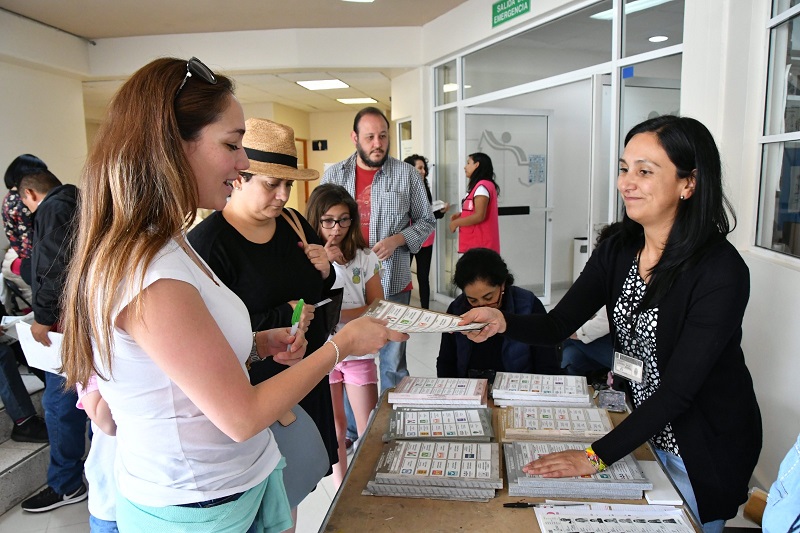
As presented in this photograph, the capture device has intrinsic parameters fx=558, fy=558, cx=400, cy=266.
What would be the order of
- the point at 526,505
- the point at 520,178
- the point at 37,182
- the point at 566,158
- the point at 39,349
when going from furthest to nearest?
the point at 566,158 → the point at 520,178 → the point at 37,182 → the point at 39,349 → the point at 526,505

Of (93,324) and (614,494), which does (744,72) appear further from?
(93,324)

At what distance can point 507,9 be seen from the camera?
4820 mm

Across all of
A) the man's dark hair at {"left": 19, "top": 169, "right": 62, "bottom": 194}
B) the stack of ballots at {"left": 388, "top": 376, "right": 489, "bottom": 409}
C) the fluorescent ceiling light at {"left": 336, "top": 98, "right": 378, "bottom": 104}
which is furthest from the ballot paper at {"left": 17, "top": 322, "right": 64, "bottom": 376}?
the fluorescent ceiling light at {"left": 336, "top": 98, "right": 378, "bottom": 104}

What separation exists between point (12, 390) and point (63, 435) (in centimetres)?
66

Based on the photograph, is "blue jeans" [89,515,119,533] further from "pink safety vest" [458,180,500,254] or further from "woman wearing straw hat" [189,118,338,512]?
"pink safety vest" [458,180,500,254]

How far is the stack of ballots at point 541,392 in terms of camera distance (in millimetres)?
1637

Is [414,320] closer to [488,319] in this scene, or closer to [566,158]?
[488,319]

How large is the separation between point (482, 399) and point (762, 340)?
5.12 feet

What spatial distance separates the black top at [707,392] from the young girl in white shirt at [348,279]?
52.7 inches

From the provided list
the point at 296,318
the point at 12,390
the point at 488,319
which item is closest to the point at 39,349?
the point at 12,390

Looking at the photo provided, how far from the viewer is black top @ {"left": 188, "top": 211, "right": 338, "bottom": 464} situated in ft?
5.33

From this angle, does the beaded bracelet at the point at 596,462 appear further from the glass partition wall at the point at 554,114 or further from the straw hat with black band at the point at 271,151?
the glass partition wall at the point at 554,114

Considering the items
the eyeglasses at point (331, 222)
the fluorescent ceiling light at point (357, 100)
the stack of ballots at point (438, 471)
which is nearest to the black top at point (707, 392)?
the stack of ballots at point (438, 471)

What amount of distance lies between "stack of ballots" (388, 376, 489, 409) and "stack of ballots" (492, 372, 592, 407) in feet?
0.18
